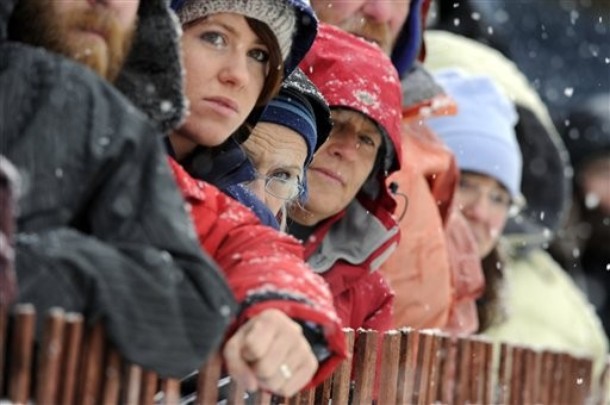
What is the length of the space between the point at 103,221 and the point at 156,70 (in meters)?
0.77

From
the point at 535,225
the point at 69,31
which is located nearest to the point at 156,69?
the point at 69,31

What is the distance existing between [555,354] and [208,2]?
3.20 meters

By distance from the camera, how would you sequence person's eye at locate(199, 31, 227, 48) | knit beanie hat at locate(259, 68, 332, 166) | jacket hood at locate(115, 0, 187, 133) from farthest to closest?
1. knit beanie hat at locate(259, 68, 332, 166)
2. person's eye at locate(199, 31, 227, 48)
3. jacket hood at locate(115, 0, 187, 133)

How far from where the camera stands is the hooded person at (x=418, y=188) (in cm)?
805

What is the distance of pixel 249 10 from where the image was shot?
5762 mm

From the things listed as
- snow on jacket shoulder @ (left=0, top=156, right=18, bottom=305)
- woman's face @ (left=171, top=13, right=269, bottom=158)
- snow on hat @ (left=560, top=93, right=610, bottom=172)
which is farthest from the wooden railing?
snow on hat @ (left=560, top=93, right=610, bottom=172)

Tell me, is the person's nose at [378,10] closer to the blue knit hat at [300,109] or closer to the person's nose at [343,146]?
the person's nose at [343,146]

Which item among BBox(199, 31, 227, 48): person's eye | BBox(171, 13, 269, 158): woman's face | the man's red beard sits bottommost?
BBox(171, 13, 269, 158): woman's face

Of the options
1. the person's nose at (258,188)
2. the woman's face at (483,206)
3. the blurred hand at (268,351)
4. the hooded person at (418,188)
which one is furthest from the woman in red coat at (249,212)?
the woman's face at (483,206)

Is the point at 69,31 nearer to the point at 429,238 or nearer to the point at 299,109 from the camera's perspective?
the point at 299,109

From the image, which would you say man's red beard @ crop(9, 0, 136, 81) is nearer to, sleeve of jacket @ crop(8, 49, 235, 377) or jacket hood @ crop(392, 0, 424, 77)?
sleeve of jacket @ crop(8, 49, 235, 377)

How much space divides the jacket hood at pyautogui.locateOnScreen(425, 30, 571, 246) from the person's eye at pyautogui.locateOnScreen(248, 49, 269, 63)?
5.41 metres

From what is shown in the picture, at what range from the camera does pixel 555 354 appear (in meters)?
8.47

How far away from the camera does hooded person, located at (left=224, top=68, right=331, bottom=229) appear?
635cm
